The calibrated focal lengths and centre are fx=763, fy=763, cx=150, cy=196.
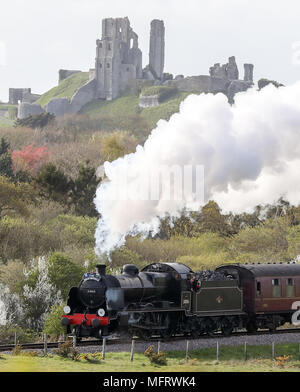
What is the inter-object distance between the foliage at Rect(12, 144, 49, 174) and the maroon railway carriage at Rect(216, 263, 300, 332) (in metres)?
75.6

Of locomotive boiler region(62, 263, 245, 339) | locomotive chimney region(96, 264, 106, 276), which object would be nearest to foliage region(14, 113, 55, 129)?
locomotive boiler region(62, 263, 245, 339)

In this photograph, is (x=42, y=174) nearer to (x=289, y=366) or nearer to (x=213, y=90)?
(x=289, y=366)

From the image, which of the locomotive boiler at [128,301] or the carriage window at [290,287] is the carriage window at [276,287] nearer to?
the carriage window at [290,287]

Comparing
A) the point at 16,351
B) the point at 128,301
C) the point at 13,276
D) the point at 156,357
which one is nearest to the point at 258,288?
the point at 128,301

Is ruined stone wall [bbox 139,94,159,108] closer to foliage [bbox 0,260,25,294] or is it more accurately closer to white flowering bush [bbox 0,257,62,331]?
foliage [bbox 0,260,25,294]

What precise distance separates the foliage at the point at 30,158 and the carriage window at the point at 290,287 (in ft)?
249

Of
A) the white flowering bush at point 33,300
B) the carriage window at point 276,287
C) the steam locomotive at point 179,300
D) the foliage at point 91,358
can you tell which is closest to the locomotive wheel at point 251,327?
the steam locomotive at point 179,300

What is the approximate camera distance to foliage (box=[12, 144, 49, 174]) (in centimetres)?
11206

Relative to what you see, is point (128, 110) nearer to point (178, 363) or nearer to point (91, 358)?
point (178, 363)

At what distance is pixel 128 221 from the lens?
3819 cm

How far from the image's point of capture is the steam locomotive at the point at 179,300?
96.6ft

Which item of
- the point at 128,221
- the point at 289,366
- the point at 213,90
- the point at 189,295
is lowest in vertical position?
the point at 289,366
